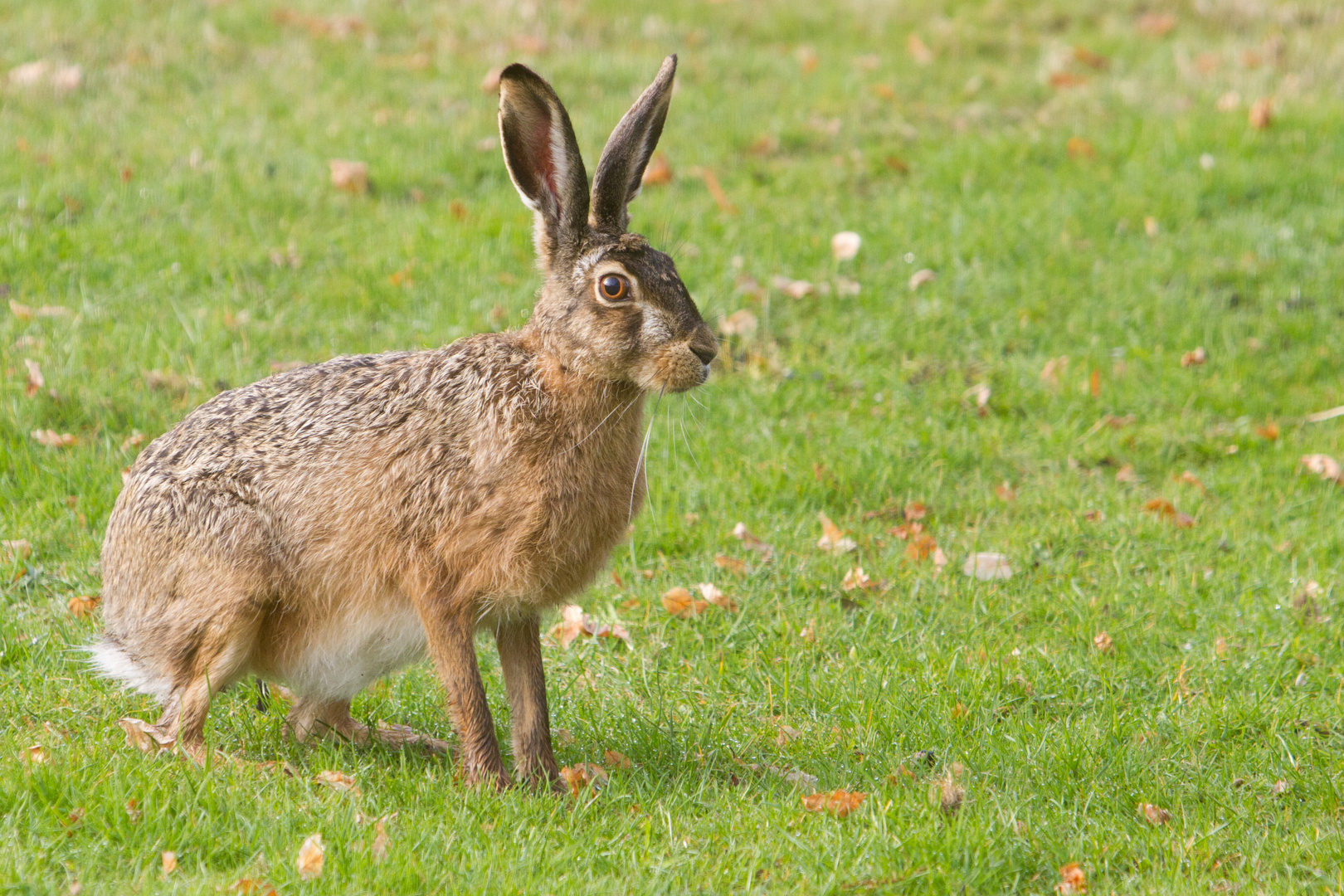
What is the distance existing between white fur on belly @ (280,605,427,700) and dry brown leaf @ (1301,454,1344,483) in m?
4.77

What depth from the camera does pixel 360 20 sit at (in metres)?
11.8

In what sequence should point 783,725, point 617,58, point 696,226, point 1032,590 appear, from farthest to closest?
point 617,58 < point 696,226 < point 1032,590 < point 783,725

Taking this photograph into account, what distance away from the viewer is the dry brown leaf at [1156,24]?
1294 centimetres

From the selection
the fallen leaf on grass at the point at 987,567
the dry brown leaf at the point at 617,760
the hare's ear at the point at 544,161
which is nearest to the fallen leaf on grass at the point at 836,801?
the dry brown leaf at the point at 617,760

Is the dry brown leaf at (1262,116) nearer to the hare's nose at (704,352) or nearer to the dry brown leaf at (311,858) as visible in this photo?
the hare's nose at (704,352)

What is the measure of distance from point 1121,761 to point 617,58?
7782 mm

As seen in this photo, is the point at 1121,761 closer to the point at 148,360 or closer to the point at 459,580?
the point at 459,580

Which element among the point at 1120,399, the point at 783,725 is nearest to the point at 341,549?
the point at 783,725

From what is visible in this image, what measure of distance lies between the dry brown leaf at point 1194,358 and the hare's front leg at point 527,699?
4885 millimetres

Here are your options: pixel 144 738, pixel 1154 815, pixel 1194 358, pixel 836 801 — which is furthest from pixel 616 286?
pixel 1194 358

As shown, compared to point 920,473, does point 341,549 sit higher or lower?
higher

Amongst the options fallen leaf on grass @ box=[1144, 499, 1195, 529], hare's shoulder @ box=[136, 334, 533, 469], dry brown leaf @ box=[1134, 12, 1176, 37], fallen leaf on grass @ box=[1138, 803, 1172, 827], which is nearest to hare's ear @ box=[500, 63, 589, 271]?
hare's shoulder @ box=[136, 334, 533, 469]

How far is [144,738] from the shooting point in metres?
4.63

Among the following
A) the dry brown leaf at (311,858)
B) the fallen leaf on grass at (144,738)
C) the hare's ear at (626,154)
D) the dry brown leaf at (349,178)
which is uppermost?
the hare's ear at (626,154)
